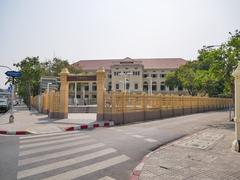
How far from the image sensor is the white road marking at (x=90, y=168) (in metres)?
5.63

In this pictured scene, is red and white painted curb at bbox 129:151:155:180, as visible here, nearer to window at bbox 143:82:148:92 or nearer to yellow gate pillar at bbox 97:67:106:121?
yellow gate pillar at bbox 97:67:106:121

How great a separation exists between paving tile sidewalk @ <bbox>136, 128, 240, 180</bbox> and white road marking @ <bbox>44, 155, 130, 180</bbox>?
0.81 m

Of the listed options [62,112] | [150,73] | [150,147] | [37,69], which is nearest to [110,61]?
[150,73]

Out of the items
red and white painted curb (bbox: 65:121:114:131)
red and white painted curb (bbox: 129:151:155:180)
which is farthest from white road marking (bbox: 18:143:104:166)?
red and white painted curb (bbox: 65:121:114:131)

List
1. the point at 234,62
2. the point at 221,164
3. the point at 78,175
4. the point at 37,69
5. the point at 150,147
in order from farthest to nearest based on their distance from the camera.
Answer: the point at 37,69
the point at 234,62
the point at 150,147
the point at 221,164
the point at 78,175

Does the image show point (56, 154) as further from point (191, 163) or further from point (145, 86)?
point (145, 86)

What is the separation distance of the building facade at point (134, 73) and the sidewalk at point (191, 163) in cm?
6516

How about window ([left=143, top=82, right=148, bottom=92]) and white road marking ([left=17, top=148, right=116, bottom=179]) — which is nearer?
white road marking ([left=17, top=148, right=116, bottom=179])

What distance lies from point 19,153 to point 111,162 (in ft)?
10.2

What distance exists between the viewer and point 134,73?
259 feet

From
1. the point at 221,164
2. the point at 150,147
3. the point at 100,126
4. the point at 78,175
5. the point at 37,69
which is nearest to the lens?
the point at 78,175

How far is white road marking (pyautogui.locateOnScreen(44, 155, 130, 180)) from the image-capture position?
18.5 ft

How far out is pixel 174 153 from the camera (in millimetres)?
8023

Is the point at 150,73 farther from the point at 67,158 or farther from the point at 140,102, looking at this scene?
the point at 67,158
